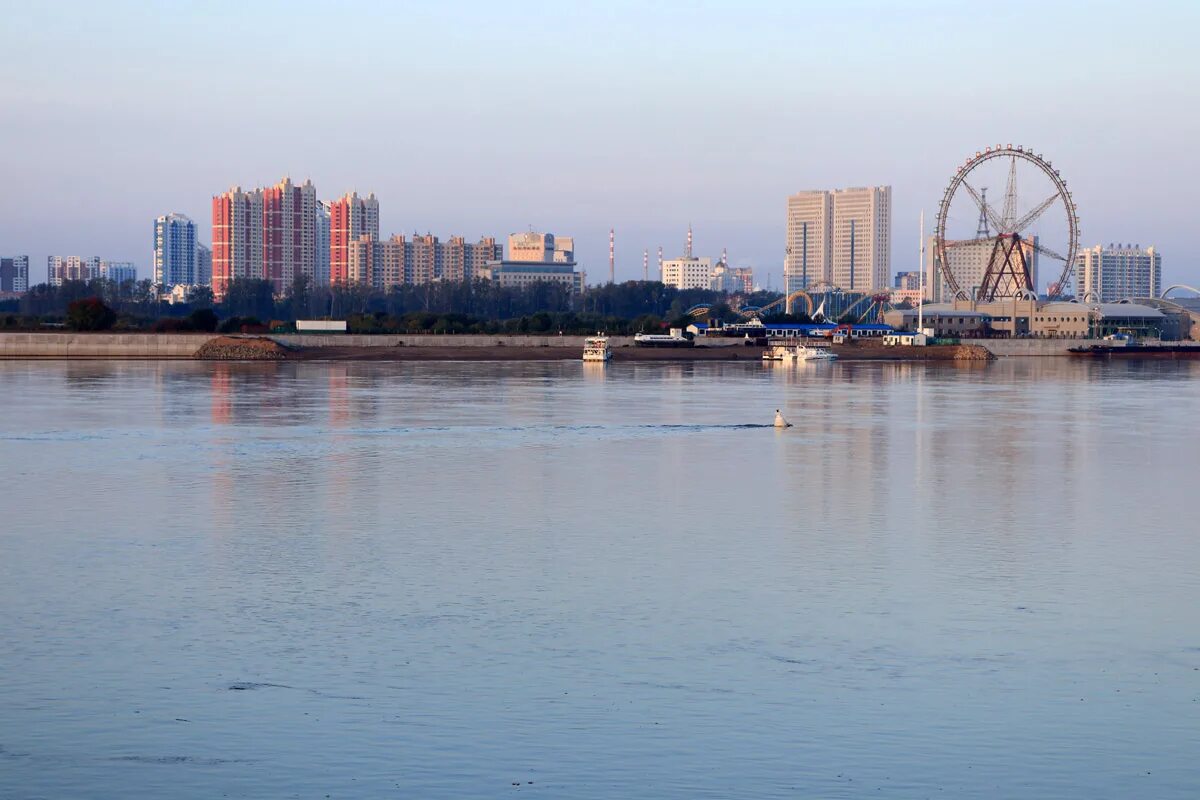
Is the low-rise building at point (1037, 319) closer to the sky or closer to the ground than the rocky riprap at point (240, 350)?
closer to the sky

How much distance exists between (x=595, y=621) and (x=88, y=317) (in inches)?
3710

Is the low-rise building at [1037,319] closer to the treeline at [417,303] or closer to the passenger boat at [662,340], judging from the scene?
the treeline at [417,303]

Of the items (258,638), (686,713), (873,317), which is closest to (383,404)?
(258,638)

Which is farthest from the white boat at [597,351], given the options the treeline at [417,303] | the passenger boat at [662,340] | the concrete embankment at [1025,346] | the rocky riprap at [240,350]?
the concrete embankment at [1025,346]

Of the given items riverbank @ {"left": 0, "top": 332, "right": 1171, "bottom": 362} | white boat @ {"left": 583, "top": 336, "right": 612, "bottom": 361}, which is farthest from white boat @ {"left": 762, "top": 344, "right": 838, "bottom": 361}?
white boat @ {"left": 583, "top": 336, "right": 612, "bottom": 361}

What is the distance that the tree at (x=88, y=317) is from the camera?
329ft

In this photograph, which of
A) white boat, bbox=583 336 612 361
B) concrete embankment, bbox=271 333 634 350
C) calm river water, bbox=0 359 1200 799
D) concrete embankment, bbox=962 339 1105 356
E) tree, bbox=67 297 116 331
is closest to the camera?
calm river water, bbox=0 359 1200 799

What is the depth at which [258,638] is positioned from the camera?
12969mm

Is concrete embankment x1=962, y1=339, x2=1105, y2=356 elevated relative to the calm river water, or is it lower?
elevated

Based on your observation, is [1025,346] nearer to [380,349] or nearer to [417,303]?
[380,349]

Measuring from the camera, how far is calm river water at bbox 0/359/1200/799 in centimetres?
965

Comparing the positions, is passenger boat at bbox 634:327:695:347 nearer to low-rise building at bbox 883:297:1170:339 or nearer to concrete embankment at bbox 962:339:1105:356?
concrete embankment at bbox 962:339:1105:356

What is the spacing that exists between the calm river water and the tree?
2860 inches

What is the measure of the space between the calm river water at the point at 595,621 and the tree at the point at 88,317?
72.7 meters
